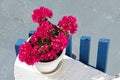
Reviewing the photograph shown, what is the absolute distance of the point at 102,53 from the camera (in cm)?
134

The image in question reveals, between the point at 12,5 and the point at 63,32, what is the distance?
1269mm

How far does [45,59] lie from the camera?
1.17 meters

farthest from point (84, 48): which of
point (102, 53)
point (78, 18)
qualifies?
point (78, 18)

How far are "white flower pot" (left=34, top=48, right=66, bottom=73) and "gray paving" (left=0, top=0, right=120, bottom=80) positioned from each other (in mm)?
728

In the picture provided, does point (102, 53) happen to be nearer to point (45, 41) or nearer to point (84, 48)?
point (84, 48)

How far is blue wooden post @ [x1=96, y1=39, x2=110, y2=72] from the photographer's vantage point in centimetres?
130

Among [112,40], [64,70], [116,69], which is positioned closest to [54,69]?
[64,70]

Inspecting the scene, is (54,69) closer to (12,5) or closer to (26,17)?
(26,17)

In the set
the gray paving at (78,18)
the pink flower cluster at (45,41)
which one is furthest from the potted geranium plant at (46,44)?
the gray paving at (78,18)

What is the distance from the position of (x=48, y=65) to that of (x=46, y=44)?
0.10m

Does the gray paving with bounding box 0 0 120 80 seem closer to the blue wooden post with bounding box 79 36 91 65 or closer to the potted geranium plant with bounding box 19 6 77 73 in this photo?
the blue wooden post with bounding box 79 36 91 65

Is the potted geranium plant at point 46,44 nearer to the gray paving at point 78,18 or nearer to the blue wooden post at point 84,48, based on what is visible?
the blue wooden post at point 84,48

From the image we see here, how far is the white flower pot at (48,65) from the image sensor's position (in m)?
1.19

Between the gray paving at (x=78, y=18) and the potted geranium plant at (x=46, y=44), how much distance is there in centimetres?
79
